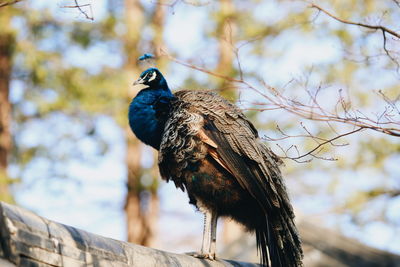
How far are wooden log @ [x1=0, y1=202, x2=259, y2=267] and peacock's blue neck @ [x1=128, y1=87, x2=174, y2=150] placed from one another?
125cm

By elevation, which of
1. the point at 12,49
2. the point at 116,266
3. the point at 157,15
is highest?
the point at 157,15

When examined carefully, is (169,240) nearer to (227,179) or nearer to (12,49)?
(12,49)

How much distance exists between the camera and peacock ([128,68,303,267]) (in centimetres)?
510

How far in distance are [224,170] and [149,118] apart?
0.79 meters

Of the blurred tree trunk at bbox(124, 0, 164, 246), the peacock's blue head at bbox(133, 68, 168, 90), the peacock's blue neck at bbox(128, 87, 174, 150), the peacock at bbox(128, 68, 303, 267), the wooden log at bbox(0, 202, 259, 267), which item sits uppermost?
the blurred tree trunk at bbox(124, 0, 164, 246)

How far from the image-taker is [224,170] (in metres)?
5.21

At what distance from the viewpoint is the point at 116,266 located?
409 cm

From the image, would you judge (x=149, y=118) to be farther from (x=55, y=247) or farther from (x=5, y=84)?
(x=5, y=84)

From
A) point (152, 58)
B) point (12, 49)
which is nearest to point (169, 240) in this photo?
point (12, 49)

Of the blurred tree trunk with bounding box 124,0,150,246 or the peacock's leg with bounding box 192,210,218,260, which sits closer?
the peacock's leg with bounding box 192,210,218,260

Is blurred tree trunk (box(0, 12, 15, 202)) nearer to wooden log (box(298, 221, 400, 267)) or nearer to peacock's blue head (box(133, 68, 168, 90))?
wooden log (box(298, 221, 400, 267))

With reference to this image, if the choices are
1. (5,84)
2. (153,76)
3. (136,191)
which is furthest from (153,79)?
(5,84)

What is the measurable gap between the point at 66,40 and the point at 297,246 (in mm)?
7988

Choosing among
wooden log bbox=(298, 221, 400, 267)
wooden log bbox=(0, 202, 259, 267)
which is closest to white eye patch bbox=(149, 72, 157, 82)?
wooden log bbox=(0, 202, 259, 267)
